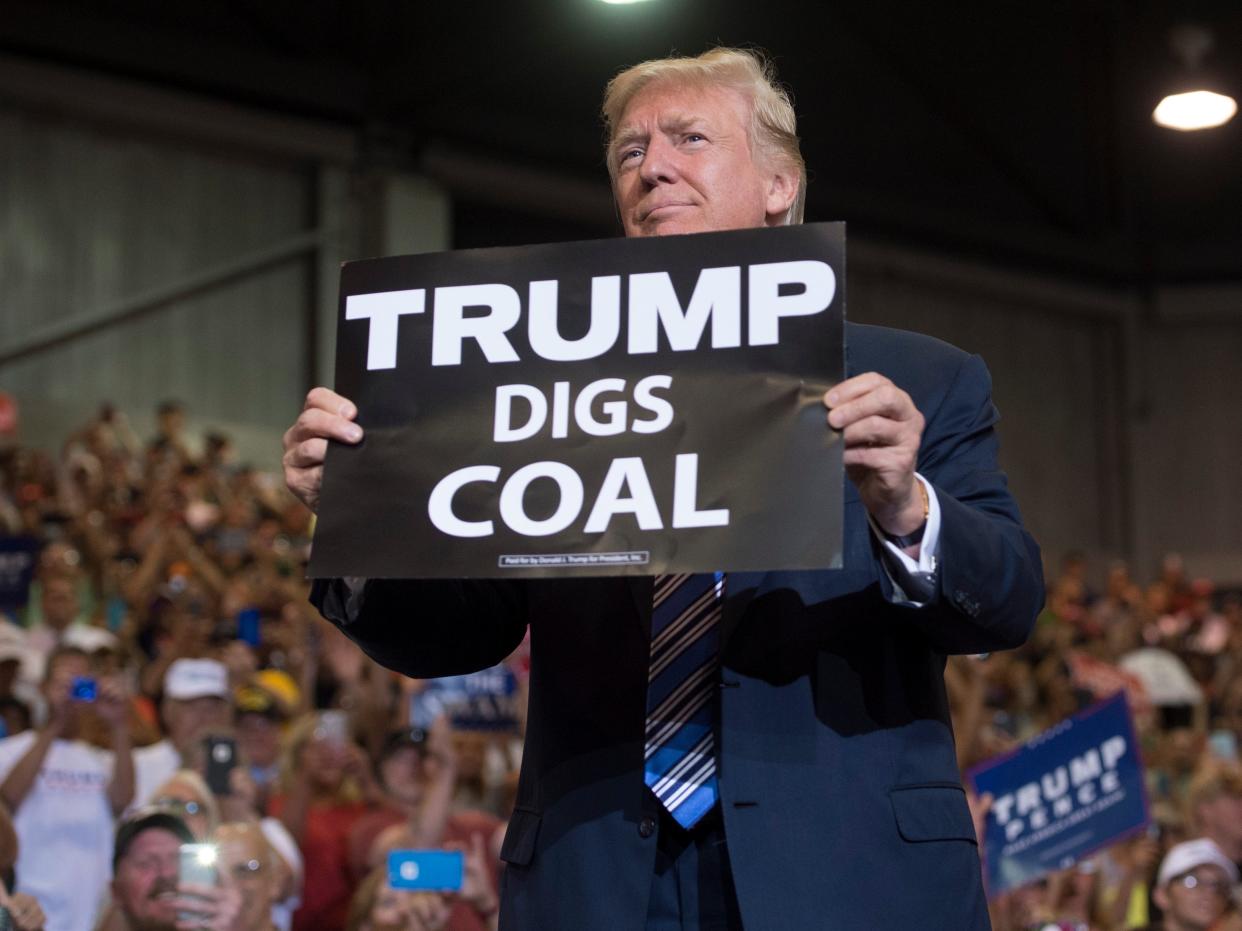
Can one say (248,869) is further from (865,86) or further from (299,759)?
(865,86)

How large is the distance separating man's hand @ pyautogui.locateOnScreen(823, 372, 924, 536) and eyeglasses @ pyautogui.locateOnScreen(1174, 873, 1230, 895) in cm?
423

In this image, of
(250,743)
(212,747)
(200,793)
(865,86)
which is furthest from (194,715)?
(865,86)

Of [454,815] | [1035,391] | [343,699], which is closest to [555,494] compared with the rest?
[454,815]

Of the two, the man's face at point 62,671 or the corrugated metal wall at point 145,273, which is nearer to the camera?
the man's face at point 62,671

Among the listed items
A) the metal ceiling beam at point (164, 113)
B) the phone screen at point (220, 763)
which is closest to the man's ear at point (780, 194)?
the phone screen at point (220, 763)

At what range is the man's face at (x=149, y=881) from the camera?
3.59 metres

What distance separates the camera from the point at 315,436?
6.04 feet

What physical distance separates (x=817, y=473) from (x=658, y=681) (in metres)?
0.30

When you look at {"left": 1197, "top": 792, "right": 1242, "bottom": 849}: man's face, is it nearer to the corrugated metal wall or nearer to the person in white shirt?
the person in white shirt

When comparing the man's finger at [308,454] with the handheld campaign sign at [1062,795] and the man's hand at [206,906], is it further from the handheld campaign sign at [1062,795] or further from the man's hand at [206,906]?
the handheld campaign sign at [1062,795]

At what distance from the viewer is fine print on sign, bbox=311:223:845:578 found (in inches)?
65.2

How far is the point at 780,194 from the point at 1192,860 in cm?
414

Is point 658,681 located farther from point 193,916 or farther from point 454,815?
point 454,815

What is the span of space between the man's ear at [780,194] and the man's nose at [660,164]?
14cm
